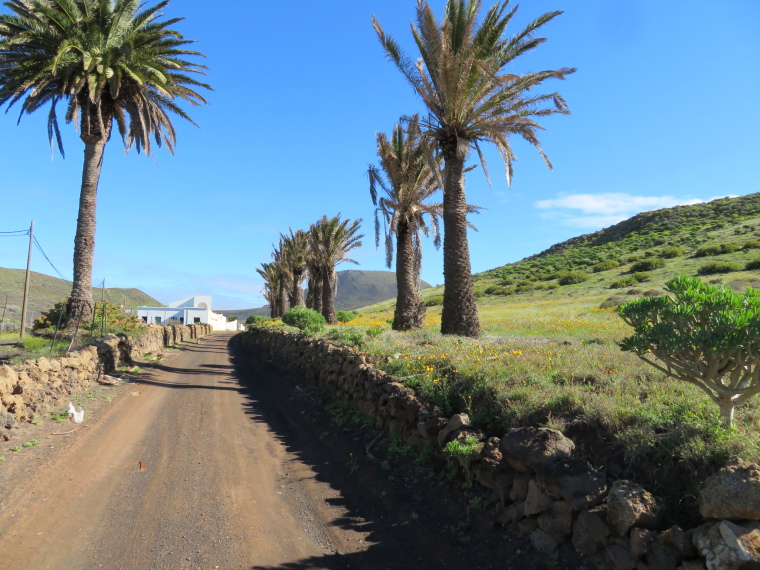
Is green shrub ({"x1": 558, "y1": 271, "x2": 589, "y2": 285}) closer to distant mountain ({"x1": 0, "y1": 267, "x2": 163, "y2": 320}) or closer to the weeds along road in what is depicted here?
the weeds along road

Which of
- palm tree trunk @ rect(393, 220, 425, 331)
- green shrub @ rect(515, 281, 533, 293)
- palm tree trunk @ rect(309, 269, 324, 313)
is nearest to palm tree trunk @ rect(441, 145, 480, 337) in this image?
palm tree trunk @ rect(393, 220, 425, 331)

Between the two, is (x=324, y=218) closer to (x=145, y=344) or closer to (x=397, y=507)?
(x=145, y=344)

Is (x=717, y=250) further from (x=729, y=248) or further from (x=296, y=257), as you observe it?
(x=296, y=257)

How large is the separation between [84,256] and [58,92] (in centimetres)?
713

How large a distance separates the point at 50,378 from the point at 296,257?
1230 inches

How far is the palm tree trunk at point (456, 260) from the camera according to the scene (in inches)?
568

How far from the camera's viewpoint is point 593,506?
4562mm

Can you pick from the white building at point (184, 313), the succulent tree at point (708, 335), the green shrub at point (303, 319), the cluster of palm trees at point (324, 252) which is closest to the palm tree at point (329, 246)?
the cluster of palm trees at point (324, 252)

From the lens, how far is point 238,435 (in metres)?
9.44

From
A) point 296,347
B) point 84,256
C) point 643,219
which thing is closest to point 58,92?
point 84,256

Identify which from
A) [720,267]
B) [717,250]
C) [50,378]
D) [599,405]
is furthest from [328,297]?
[717,250]

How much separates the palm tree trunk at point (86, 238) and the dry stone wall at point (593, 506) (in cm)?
1669

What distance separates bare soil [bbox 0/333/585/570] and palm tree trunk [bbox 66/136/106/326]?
1045 cm

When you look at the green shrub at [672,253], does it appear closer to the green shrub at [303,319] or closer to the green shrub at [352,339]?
the green shrub at [303,319]
